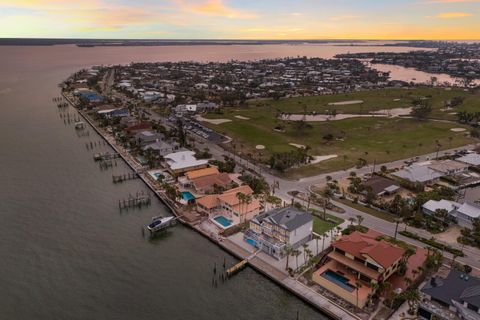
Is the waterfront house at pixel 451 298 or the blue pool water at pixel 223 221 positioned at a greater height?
the waterfront house at pixel 451 298

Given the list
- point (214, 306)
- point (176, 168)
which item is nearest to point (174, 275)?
point (214, 306)

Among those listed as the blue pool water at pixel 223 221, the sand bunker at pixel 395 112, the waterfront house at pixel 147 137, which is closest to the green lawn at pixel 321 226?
the blue pool water at pixel 223 221

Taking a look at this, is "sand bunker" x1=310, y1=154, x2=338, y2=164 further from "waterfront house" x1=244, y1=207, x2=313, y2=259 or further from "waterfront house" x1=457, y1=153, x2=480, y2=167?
"waterfront house" x1=244, y1=207, x2=313, y2=259

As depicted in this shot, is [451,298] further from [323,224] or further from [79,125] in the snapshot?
[79,125]

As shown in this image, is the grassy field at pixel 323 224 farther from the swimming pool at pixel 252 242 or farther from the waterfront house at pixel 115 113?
the waterfront house at pixel 115 113

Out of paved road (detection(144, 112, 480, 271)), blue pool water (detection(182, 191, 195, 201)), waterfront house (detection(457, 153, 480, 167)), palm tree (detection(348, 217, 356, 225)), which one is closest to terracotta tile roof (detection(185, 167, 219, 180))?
blue pool water (detection(182, 191, 195, 201))

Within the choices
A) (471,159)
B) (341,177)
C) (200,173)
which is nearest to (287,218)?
(200,173)
